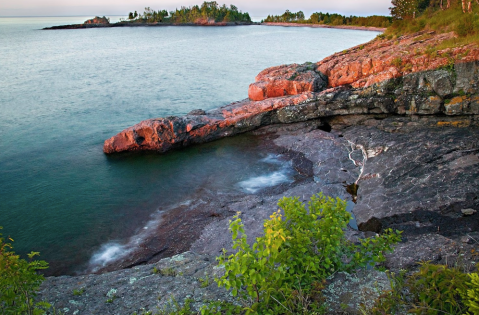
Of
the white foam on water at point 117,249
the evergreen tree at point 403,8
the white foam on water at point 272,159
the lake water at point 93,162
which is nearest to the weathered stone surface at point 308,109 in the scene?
the lake water at point 93,162

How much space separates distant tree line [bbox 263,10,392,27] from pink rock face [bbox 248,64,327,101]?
103 metres

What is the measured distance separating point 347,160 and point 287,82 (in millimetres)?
10045

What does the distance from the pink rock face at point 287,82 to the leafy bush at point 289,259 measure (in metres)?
20.1

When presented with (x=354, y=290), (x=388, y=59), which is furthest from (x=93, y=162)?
(x=388, y=59)

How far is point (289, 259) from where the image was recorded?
6277 mm

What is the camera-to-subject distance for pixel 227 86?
42.6 m

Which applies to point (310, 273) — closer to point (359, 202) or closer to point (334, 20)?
point (359, 202)

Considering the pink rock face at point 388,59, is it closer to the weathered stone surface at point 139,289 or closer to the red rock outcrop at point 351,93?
the red rock outcrop at point 351,93

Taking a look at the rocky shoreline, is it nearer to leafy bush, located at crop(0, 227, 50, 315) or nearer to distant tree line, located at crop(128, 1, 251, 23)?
leafy bush, located at crop(0, 227, 50, 315)

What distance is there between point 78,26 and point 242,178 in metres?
174

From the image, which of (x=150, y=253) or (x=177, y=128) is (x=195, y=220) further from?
(x=177, y=128)

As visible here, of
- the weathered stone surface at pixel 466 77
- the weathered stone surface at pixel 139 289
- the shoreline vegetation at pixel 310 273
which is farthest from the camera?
the weathered stone surface at pixel 466 77

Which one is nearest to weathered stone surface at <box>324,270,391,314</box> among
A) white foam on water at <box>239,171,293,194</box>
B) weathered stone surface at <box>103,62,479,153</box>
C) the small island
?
white foam on water at <box>239,171,293,194</box>

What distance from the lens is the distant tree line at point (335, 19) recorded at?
13188cm
